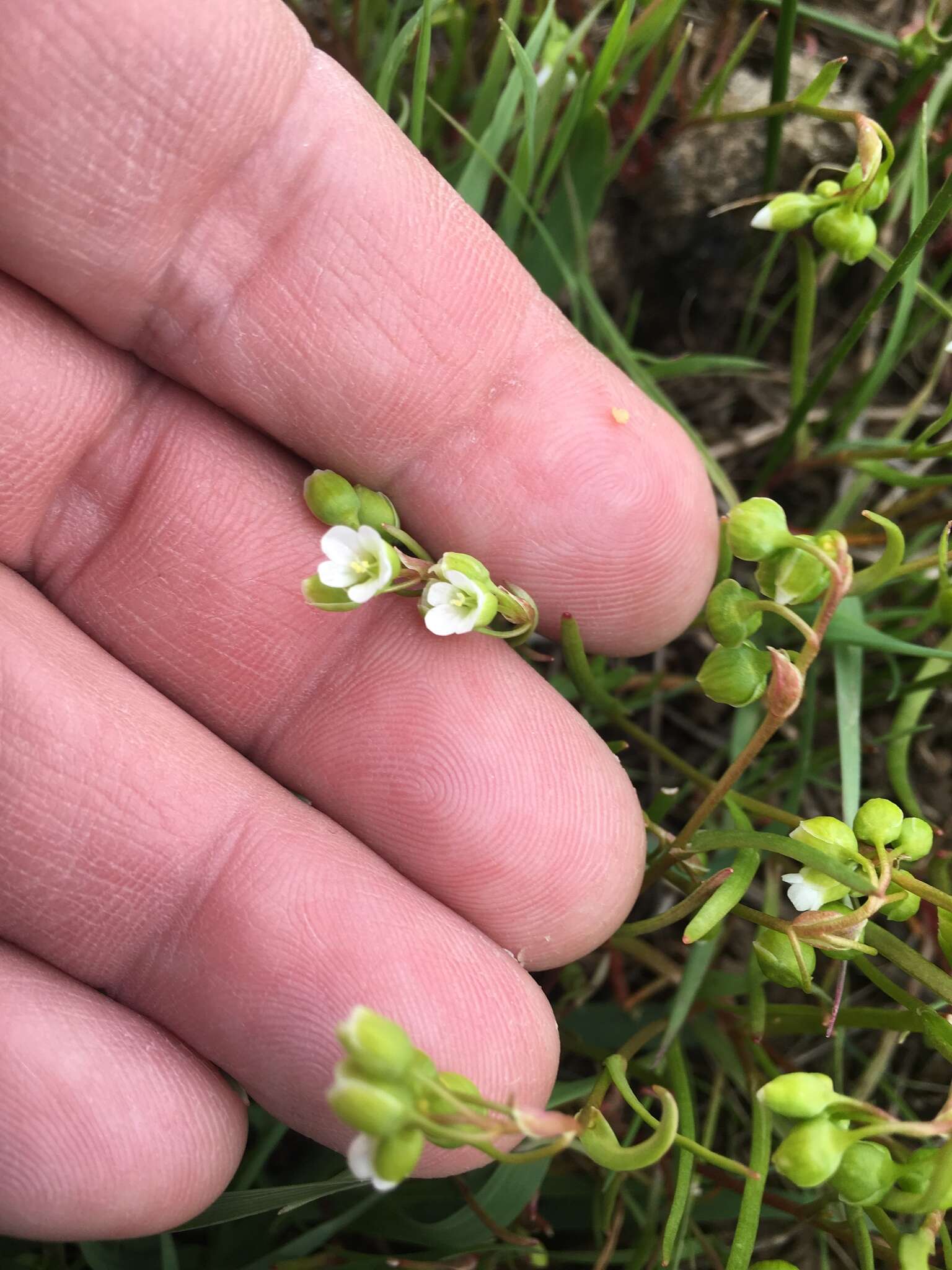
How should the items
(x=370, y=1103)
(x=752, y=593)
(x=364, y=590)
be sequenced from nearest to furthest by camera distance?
(x=370, y=1103)
(x=364, y=590)
(x=752, y=593)

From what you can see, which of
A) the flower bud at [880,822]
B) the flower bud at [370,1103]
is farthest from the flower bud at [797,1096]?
the flower bud at [370,1103]

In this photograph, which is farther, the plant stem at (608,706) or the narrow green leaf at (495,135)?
the narrow green leaf at (495,135)

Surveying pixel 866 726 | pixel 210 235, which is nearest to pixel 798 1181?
pixel 866 726

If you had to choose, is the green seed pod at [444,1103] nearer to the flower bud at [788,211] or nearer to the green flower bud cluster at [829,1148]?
the green flower bud cluster at [829,1148]

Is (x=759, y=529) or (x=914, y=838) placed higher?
(x=759, y=529)

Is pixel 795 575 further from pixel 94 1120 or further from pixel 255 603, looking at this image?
pixel 94 1120

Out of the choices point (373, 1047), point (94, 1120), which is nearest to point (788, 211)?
point (373, 1047)
